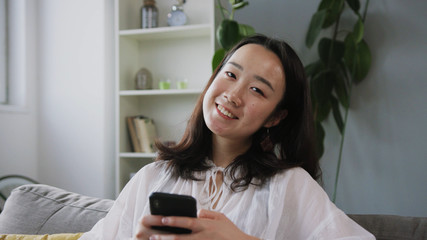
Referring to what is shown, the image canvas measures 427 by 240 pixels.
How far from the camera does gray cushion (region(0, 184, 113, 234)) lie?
54.4 inches

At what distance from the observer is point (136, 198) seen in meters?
1.16

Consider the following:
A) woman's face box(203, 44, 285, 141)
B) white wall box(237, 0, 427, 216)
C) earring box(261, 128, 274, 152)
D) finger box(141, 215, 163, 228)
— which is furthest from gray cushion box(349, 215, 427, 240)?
white wall box(237, 0, 427, 216)

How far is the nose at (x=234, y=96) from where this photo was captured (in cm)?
109

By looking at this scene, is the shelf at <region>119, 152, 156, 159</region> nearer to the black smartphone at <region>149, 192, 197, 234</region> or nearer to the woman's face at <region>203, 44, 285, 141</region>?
the woman's face at <region>203, 44, 285, 141</region>

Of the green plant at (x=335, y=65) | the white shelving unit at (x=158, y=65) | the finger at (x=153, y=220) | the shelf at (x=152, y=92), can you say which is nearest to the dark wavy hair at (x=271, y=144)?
the finger at (x=153, y=220)

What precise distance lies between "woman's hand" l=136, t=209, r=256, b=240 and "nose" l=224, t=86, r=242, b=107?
35 centimetres

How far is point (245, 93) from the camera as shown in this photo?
1118 millimetres

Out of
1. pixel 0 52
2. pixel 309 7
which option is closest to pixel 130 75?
pixel 0 52

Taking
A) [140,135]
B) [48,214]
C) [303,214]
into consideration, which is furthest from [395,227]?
[140,135]

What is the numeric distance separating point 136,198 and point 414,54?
6.59ft

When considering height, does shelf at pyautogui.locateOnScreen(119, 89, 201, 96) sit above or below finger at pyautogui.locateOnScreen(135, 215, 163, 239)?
above

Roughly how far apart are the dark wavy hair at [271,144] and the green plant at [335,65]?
121 centimetres

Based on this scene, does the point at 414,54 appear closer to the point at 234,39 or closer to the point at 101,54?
the point at 234,39

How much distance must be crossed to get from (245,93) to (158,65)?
7.50 feet
